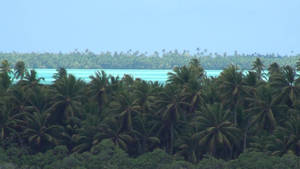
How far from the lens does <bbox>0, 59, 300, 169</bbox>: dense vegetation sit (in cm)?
8981

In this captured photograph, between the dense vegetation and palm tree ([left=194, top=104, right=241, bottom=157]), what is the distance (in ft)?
0.57

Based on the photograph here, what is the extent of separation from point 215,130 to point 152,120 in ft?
45.4

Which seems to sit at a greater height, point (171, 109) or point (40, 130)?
point (171, 109)

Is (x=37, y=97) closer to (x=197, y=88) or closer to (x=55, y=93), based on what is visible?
(x=55, y=93)

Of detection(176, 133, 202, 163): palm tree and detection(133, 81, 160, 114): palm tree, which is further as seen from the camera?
detection(133, 81, 160, 114): palm tree

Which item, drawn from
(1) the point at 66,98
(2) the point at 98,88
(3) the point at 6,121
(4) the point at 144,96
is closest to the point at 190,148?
(4) the point at 144,96

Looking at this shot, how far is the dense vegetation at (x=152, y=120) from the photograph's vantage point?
89.8 meters

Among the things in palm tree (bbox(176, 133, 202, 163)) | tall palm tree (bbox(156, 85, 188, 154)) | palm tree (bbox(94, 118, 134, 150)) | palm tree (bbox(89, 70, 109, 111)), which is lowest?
palm tree (bbox(176, 133, 202, 163))

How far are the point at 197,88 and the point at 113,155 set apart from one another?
22.5 m

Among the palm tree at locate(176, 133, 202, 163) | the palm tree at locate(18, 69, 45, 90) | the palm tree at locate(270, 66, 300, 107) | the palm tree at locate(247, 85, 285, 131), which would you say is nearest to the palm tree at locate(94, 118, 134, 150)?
the palm tree at locate(176, 133, 202, 163)

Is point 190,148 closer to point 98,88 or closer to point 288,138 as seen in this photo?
point 288,138

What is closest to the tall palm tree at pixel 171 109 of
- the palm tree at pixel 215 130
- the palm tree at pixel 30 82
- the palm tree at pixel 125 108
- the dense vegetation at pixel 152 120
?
the dense vegetation at pixel 152 120

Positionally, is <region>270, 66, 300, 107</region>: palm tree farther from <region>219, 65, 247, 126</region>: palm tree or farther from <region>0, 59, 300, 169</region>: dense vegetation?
<region>219, 65, 247, 126</region>: palm tree

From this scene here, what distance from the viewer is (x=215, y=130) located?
9125cm
